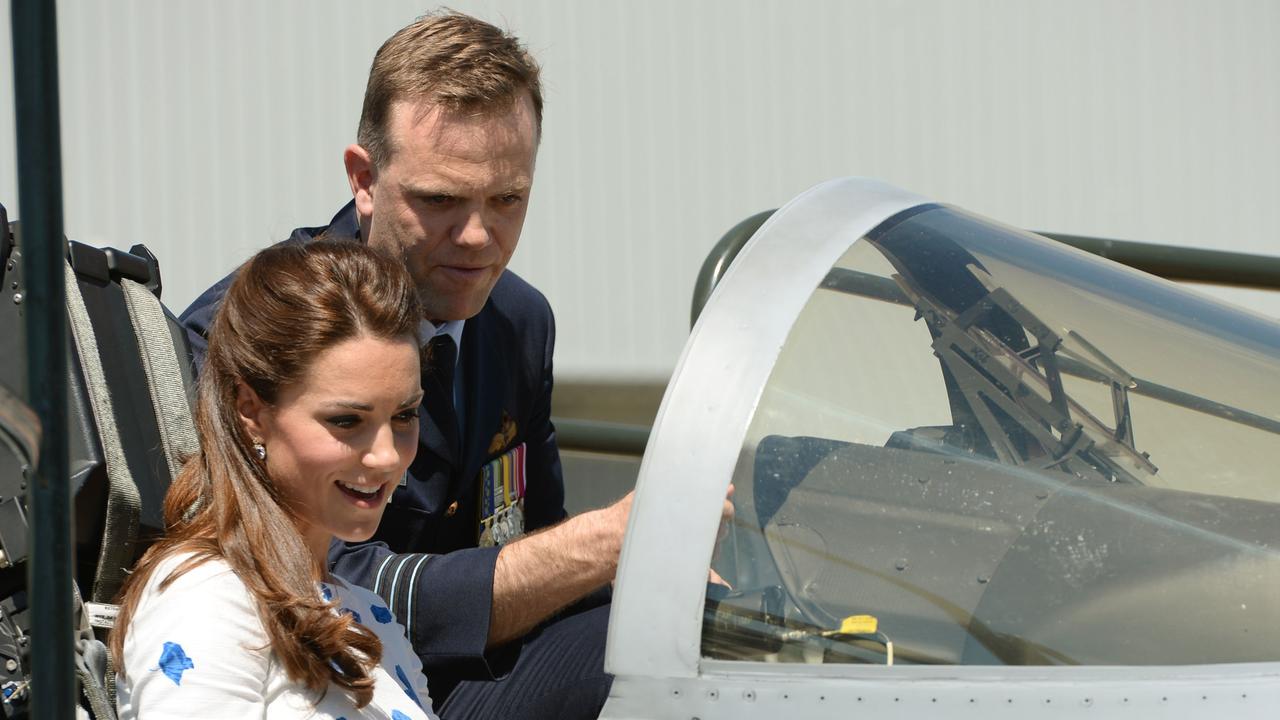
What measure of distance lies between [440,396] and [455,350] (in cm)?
9

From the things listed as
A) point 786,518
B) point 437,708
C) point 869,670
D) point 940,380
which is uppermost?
point 940,380

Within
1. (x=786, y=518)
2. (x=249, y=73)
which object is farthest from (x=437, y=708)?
(x=249, y=73)

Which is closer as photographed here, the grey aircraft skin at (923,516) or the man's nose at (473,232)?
the grey aircraft skin at (923,516)

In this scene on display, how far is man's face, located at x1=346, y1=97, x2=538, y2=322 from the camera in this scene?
1766 mm


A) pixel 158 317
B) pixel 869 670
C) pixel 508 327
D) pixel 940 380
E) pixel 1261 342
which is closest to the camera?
pixel 869 670

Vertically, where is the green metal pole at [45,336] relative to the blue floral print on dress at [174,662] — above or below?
above

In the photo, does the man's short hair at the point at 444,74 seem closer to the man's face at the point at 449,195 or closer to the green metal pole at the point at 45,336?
the man's face at the point at 449,195

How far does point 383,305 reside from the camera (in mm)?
1336

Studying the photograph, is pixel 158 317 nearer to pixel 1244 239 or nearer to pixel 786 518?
pixel 786 518

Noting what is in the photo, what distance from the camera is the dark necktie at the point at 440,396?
1847 millimetres

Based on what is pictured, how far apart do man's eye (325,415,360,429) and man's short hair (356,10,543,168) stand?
61 cm

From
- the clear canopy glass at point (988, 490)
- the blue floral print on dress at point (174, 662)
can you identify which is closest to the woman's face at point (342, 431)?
the blue floral print on dress at point (174, 662)

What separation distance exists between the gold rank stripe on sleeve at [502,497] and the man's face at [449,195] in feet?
0.88

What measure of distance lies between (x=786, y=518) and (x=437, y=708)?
778 mm
